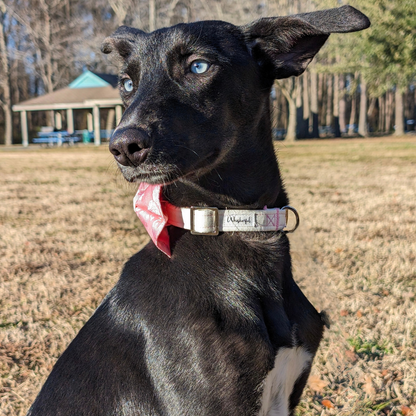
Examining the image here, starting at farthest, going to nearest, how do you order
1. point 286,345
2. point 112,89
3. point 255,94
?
point 112,89 < point 255,94 < point 286,345

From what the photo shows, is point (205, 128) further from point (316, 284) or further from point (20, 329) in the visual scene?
point (316, 284)

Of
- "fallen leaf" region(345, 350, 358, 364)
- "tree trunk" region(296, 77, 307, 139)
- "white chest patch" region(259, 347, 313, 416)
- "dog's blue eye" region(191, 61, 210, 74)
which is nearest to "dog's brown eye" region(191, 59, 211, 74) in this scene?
"dog's blue eye" region(191, 61, 210, 74)

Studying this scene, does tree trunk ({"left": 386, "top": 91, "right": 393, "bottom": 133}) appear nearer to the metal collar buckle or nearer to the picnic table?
the picnic table

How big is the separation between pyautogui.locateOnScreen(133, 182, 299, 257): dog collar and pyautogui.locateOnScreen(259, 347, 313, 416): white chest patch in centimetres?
53

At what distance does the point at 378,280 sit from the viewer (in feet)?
13.9

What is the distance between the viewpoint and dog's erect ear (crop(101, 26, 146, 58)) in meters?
2.41

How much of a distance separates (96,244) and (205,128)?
3680 mm

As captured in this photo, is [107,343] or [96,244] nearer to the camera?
[107,343]

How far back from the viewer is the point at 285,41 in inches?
89.7

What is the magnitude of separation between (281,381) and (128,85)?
5.09 ft

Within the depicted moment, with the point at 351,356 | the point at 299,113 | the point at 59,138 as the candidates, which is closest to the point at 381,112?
the point at 299,113

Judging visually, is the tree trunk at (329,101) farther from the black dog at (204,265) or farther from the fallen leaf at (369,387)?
the black dog at (204,265)

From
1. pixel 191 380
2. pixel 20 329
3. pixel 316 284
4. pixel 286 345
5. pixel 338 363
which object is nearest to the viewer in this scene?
pixel 191 380

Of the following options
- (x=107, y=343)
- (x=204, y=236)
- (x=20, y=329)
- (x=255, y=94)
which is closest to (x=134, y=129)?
(x=204, y=236)
